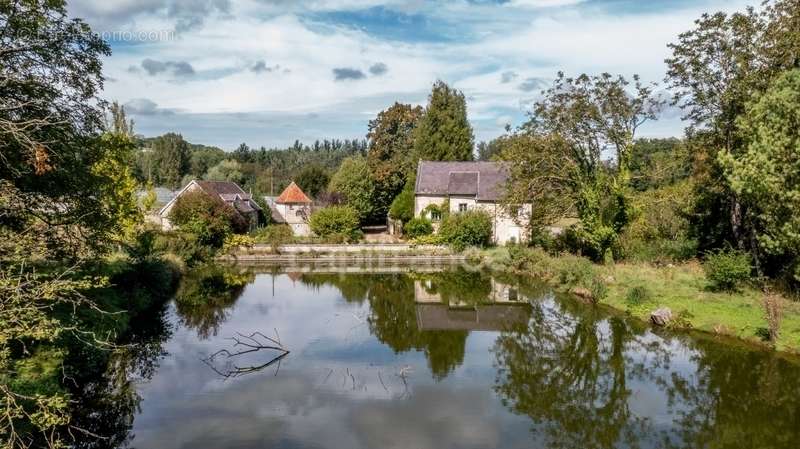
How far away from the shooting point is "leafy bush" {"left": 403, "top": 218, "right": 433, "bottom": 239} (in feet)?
132

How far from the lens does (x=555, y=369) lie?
16062mm

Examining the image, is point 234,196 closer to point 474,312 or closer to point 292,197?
point 292,197

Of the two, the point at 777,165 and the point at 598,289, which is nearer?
the point at 777,165

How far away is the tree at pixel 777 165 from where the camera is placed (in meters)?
16.8

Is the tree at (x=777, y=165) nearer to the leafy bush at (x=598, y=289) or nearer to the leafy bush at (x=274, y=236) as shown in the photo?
the leafy bush at (x=598, y=289)

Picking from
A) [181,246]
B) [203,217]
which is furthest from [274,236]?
[181,246]

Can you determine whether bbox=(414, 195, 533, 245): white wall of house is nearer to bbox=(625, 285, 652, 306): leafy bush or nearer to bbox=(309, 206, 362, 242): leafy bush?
bbox=(309, 206, 362, 242): leafy bush

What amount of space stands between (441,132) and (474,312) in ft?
104

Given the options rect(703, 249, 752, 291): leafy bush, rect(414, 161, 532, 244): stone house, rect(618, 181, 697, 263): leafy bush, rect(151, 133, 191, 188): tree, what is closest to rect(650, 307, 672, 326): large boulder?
rect(703, 249, 752, 291): leafy bush

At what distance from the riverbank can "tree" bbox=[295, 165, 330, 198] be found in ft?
118

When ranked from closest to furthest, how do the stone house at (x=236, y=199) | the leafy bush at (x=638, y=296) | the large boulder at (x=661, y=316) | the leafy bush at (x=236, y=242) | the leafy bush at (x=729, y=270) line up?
the large boulder at (x=661, y=316) < the leafy bush at (x=729, y=270) < the leafy bush at (x=638, y=296) < the leafy bush at (x=236, y=242) < the stone house at (x=236, y=199)

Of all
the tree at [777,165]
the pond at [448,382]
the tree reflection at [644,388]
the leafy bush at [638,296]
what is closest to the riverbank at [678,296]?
the leafy bush at [638,296]

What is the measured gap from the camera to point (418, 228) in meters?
40.3

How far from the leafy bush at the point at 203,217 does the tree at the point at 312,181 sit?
82.9 ft
